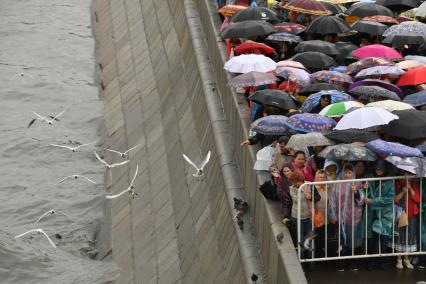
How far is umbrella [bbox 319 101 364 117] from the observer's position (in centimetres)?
1545

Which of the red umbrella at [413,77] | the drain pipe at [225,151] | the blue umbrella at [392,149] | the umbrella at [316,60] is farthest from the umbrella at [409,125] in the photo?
the umbrella at [316,60]

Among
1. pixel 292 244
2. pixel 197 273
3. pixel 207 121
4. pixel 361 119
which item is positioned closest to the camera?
pixel 292 244

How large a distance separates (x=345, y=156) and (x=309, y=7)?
809 centimetres

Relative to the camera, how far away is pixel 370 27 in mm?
19922

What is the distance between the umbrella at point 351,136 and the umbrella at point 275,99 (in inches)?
62.7

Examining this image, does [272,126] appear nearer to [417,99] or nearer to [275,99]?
[275,99]

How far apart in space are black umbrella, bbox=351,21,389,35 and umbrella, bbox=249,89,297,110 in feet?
13.3

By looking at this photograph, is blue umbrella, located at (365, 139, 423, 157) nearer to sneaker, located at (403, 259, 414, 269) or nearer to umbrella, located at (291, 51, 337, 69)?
sneaker, located at (403, 259, 414, 269)

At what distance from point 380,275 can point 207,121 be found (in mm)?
7426

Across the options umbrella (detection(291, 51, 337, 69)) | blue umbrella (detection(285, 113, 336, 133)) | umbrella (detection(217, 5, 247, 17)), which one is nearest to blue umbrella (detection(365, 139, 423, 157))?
blue umbrella (detection(285, 113, 336, 133))

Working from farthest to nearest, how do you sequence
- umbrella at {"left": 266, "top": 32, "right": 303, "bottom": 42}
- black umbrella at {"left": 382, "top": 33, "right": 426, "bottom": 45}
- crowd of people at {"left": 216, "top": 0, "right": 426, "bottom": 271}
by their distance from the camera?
umbrella at {"left": 266, "top": 32, "right": 303, "bottom": 42}
black umbrella at {"left": 382, "top": 33, "right": 426, "bottom": 45}
crowd of people at {"left": 216, "top": 0, "right": 426, "bottom": 271}

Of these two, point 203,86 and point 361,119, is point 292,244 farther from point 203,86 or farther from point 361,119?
point 203,86

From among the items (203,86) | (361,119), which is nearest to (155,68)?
(203,86)

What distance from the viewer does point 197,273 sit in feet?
56.3
